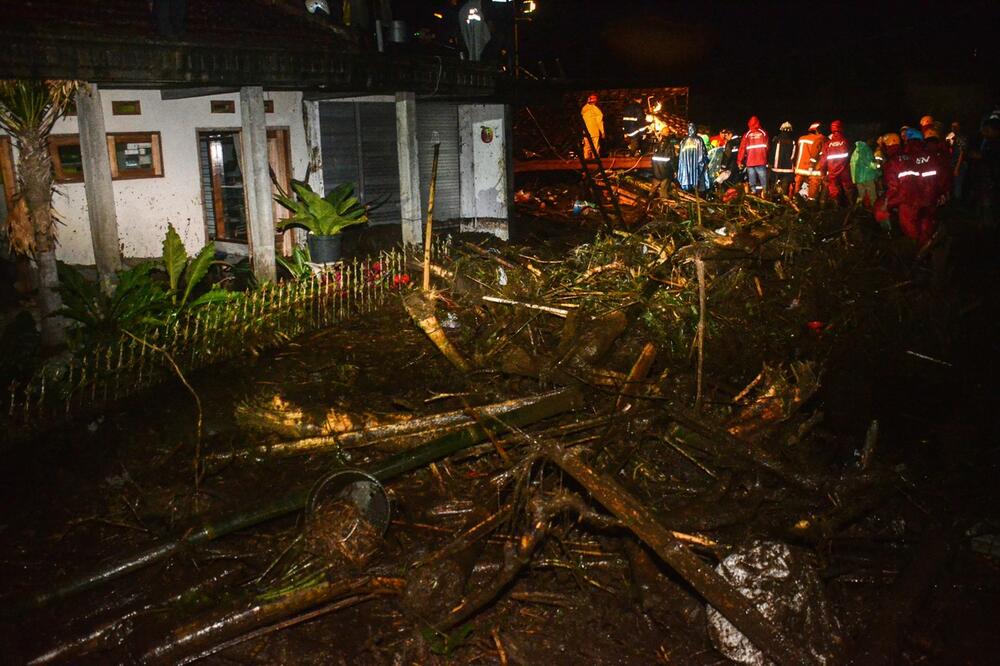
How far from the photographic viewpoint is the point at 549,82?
795 inches

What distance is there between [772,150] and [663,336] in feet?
36.0

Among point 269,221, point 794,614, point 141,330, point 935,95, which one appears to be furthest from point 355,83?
point 935,95

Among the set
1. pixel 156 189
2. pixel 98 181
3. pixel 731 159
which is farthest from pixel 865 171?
pixel 98 181

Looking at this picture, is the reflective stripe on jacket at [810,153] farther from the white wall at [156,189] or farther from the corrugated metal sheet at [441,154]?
the white wall at [156,189]

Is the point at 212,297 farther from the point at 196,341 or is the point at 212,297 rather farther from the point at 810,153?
the point at 810,153

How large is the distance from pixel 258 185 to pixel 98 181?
2060 mm

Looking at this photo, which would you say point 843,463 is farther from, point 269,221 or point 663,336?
point 269,221

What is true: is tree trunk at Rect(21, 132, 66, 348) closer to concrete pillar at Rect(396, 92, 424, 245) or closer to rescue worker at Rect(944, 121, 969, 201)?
concrete pillar at Rect(396, 92, 424, 245)

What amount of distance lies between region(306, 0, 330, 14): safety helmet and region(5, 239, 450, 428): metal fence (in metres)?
4.60

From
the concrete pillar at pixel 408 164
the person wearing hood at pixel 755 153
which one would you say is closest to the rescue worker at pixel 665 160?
the person wearing hood at pixel 755 153

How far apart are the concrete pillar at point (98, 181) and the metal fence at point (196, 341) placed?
1268mm

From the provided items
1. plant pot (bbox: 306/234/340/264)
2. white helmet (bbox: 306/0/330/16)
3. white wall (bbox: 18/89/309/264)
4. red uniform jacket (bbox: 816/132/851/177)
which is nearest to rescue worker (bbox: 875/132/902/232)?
red uniform jacket (bbox: 816/132/851/177)

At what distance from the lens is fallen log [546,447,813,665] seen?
4090 millimetres

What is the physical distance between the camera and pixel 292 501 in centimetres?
508
